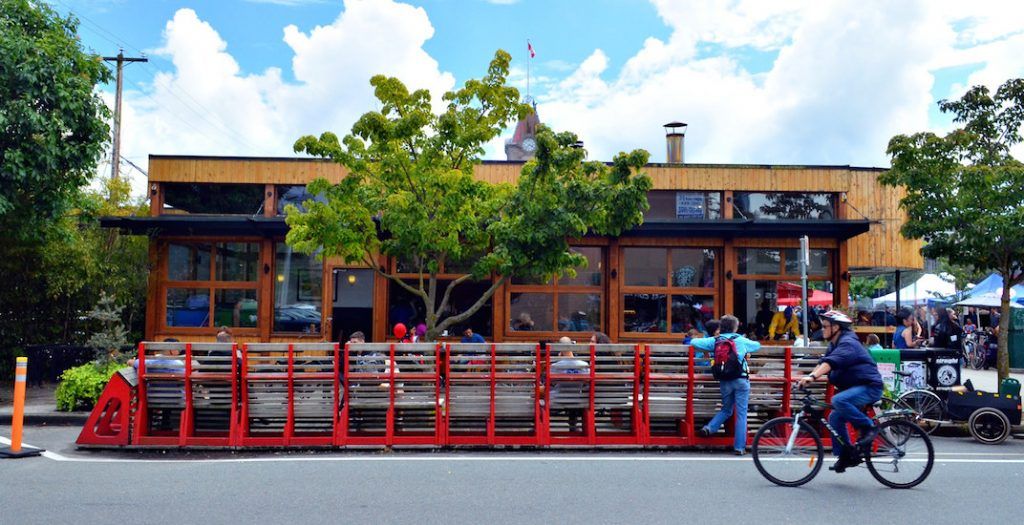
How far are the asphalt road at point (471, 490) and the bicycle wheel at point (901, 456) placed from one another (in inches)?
5.0

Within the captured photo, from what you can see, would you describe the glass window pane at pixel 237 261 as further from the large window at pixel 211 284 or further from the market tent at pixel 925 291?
the market tent at pixel 925 291

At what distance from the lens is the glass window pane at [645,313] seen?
18125 millimetres

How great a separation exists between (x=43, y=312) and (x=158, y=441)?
898cm

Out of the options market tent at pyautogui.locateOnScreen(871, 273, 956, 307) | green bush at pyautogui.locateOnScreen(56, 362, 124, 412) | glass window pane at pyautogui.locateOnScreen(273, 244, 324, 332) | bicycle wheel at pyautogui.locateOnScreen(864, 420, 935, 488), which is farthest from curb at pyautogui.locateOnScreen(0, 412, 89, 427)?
market tent at pyautogui.locateOnScreen(871, 273, 956, 307)

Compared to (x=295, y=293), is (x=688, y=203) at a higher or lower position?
higher

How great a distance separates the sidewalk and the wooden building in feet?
11.3

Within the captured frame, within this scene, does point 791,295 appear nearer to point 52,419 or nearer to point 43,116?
point 52,419

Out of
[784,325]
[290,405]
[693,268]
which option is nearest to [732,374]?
[290,405]

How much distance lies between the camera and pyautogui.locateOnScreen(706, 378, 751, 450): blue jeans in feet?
31.3

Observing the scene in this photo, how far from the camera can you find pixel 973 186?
12891 mm

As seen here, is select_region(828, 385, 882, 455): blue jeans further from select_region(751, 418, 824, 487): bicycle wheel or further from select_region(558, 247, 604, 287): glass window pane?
select_region(558, 247, 604, 287): glass window pane

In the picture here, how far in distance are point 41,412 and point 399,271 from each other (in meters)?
7.65

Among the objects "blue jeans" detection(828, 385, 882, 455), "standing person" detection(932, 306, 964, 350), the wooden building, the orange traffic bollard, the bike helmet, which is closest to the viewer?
"blue jeans" detection(828, 385, 882, 455)

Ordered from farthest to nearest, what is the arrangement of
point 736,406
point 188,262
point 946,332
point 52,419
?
1. point 188,262
2. point 946,332
3. point 52,419
4. point 736,406
